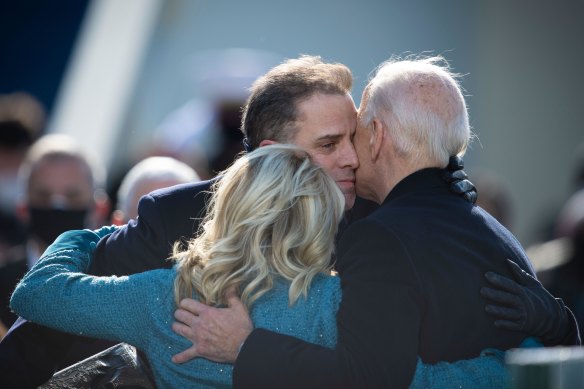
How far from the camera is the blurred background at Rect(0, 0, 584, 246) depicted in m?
10.6

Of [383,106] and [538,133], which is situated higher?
[383,106]

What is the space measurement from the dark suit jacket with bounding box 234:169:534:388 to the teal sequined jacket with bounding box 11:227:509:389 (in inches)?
2.7

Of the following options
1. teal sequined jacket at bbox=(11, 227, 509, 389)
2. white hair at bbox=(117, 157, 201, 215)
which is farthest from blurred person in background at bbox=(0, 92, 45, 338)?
teal sequined jacket at bbox=(11, 227, 509, 389)

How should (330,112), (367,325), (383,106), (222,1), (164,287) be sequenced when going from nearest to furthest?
(367,325), (164,287), (383,106), (330,112), (222,1)

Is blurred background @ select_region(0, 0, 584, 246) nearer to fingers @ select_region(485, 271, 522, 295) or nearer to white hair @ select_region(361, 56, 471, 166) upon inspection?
white hair @ select_region(361, 56, 471, 166)

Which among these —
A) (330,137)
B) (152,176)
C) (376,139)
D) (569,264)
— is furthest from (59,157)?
(569,264)

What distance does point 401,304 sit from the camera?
3.40m

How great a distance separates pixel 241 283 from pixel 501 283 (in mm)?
830

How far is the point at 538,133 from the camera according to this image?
12.4 meters

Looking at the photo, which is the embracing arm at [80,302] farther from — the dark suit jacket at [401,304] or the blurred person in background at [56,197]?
the blurred person in background at [56,197]

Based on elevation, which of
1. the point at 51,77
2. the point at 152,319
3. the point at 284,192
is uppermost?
the point at 284,192

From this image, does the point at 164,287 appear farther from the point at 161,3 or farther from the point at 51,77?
the point at 161,3

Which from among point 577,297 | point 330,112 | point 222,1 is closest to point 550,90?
point 222,1

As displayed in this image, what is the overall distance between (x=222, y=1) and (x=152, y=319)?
10.3m
